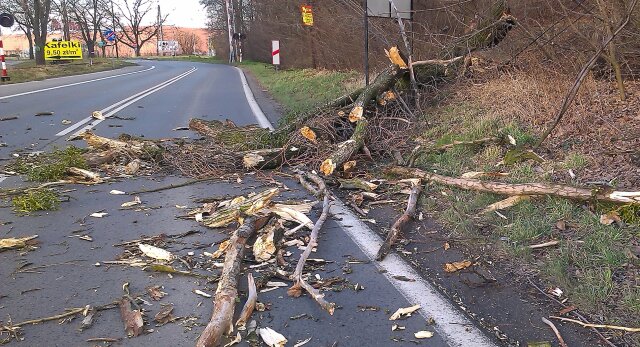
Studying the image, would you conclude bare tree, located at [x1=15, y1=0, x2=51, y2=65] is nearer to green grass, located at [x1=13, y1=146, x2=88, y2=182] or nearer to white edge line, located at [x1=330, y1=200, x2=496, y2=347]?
green grass, located at [x1=13, y1=146, x2=88, y2=182]

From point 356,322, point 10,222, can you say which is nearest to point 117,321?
point 356,322

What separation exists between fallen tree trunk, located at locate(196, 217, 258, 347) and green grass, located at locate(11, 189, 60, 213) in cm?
234

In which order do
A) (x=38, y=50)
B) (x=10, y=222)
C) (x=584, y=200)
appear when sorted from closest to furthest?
(x=584, y=200), (x=10, y=222), (x=38, y=50)

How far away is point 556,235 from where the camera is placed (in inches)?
168

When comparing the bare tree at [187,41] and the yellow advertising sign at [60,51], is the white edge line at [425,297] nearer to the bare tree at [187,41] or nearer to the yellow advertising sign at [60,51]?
the yellow advertising sign at [60,51]

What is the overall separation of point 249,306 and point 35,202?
3.31 meters

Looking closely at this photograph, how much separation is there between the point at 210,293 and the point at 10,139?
7496mm

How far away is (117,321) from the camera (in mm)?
3275

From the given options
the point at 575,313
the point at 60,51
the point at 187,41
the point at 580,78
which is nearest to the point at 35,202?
the point at 575,313

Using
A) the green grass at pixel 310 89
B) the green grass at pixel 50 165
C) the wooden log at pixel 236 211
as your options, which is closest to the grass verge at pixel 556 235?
the wooden log at pixel 236 211

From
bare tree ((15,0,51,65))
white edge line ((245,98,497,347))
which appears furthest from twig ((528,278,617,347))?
bare tree ((15,0,51,65))

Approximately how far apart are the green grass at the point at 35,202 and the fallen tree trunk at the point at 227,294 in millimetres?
2341

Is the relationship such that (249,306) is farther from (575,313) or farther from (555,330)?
(575,313)

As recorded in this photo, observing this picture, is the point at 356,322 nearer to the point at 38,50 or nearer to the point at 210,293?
the point at 210,293
